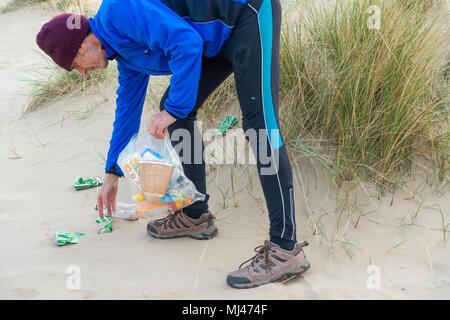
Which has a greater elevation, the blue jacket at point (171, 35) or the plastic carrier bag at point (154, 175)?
the blue jacket at point (171, 35)

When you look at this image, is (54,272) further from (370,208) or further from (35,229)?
(370,208)

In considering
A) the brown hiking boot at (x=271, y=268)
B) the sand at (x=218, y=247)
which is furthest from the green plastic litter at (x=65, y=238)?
the brown hiking boot at (x=271, y=268)

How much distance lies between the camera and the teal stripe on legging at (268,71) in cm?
204

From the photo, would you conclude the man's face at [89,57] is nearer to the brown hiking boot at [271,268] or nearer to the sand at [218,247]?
the sand at [218,247]

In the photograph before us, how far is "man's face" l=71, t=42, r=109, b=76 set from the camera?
2.13 m

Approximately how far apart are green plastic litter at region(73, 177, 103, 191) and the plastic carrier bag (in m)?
1.11

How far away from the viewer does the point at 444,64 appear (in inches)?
137

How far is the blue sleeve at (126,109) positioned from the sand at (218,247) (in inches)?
20.6

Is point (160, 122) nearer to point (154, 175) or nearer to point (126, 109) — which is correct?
point (154, 175)

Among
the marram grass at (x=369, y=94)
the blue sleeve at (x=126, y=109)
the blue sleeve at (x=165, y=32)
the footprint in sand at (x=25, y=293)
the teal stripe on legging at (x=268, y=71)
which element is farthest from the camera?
the marram grass at (x=369, y=94)

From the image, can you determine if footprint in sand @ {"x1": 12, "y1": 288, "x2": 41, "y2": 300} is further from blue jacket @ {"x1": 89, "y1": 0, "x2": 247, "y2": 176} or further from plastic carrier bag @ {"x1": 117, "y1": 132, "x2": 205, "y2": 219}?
blue jacket @ {"x1": 89, "y1": 0, "x2": 247, "y2": 176}

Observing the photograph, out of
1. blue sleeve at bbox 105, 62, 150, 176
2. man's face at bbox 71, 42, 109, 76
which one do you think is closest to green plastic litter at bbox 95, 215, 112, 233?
blue sleeve at bbox 105, 62, 150, 176

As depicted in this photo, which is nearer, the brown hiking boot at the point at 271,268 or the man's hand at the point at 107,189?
the brown hiking boot at the point at 271,268

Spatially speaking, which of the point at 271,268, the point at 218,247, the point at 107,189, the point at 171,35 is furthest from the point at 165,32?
the point at 218,247
